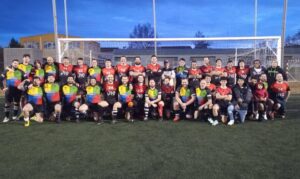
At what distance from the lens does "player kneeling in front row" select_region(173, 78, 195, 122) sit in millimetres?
6531

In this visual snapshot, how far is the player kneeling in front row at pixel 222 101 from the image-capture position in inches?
242

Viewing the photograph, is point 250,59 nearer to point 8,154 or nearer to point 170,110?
point 170,110

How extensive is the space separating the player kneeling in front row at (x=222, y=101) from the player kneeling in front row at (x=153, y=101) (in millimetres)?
1254

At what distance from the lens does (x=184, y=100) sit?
21.7ft

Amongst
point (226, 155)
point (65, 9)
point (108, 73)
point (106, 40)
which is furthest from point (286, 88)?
point (65, 9)

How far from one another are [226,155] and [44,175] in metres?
2.35

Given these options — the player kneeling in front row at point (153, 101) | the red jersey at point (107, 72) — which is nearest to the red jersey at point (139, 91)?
the player kneeling in front row at point (153, 101)

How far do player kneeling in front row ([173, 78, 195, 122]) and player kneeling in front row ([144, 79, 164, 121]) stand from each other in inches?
14.8

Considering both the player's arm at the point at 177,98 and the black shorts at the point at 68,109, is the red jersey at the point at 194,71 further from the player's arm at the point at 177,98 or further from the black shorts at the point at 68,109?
the black shorts at the point at 68,109

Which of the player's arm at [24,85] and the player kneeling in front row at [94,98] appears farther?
the player's arm at [24,85]

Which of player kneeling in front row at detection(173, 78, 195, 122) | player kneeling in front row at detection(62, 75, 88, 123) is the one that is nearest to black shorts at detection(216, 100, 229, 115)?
player kneeling in front row at detection(173, 78, 195, 122)

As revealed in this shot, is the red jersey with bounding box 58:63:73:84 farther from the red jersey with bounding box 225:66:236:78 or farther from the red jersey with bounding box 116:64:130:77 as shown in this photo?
the red jersey with bounding box 225:66:236:78

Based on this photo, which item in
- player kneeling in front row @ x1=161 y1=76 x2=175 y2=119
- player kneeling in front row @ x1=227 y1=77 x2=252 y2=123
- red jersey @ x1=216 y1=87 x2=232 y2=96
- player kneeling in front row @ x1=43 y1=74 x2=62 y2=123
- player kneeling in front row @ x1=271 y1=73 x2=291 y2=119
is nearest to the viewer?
player kneeling in front row @ x1=227 y1=77 x2=252 y2=123

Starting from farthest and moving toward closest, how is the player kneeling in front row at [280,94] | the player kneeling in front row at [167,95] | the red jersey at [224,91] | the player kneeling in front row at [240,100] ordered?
the player kneeling in front row at [167,95] → the player kneeling in front row at [280,94] → the red jersey at [224,91] → the player kneeling in front row at [240,100]
